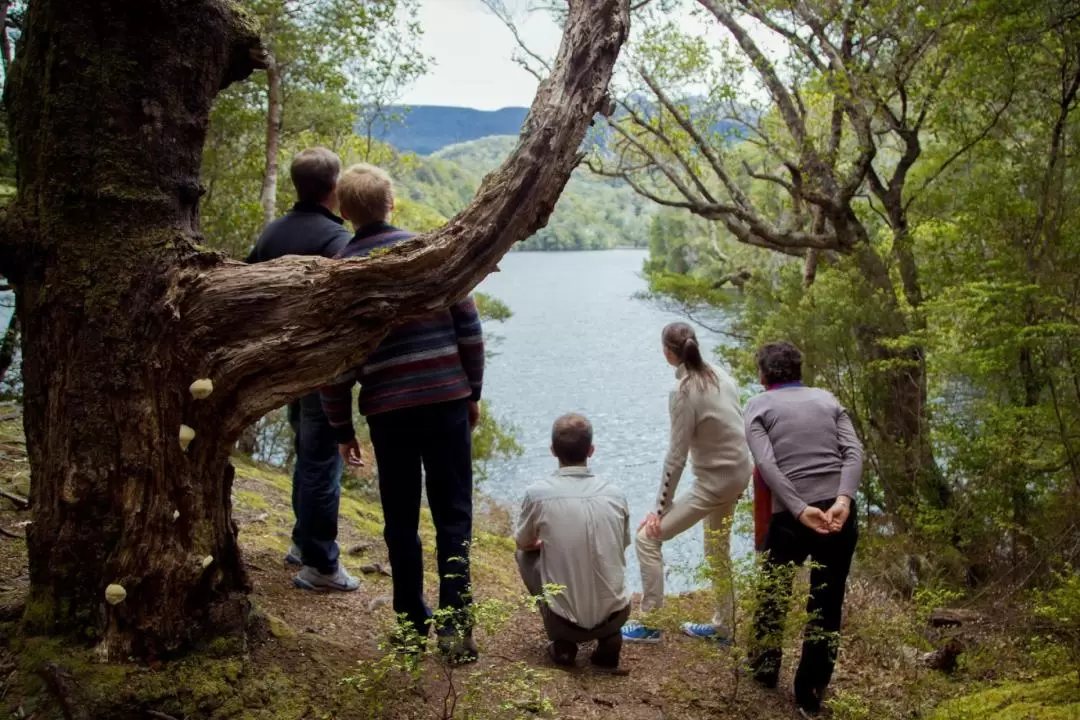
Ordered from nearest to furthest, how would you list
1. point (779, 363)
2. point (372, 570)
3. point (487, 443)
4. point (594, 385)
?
point (779, 363)
point (372, 570)
point (487, 443)
point (594, 385)

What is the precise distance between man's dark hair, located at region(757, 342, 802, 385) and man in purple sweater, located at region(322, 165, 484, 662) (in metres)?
1.42

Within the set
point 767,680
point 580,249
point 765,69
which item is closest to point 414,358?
point 767,680

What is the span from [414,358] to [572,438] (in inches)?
42.6

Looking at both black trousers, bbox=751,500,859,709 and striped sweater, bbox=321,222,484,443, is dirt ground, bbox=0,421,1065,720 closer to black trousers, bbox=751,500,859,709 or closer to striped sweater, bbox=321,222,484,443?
black trousers, bbox=751,500,859,709

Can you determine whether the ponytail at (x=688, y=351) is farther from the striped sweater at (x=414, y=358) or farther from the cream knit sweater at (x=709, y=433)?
the striped sweater at (x=414, y=358)

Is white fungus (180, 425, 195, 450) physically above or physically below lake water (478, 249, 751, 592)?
above

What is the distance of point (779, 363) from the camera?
3902mm

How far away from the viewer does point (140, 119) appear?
2.78 meters

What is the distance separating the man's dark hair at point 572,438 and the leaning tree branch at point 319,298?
1225mm

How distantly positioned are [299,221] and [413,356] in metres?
0.98

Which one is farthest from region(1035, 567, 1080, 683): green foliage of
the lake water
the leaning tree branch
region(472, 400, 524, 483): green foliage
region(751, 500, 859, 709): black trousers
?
region(472, 400, 524, 483): green foliage

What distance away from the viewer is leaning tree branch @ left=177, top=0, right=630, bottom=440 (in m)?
2.73

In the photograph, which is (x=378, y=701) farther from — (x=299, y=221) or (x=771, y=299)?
(x=771, y=299)

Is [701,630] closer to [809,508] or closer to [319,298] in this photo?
[809,508]
